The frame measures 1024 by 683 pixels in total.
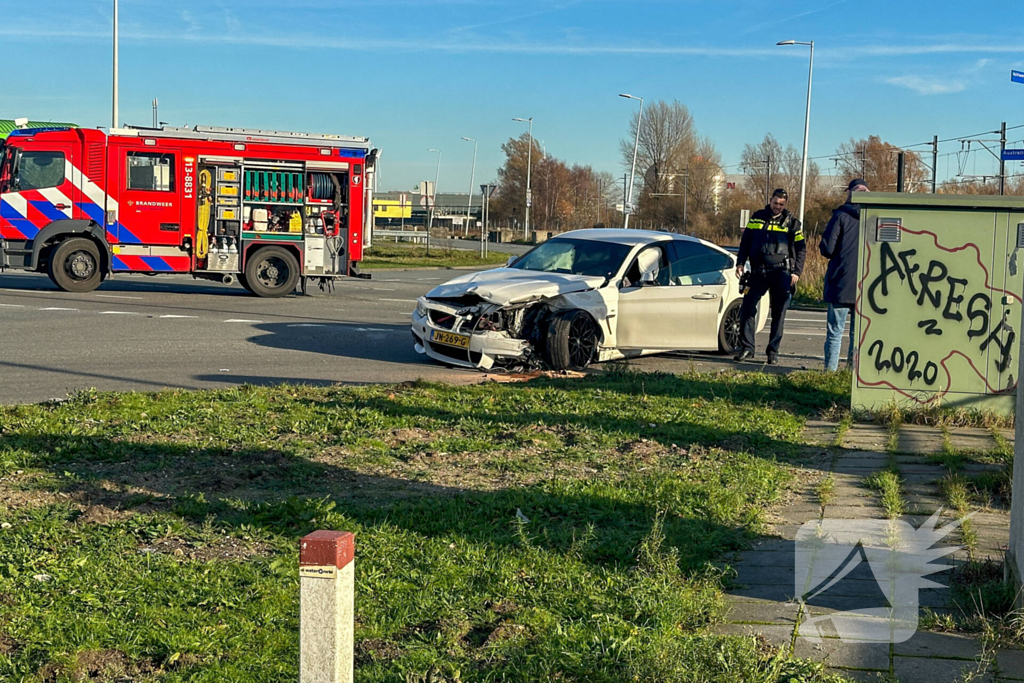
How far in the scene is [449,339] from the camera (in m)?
11.8

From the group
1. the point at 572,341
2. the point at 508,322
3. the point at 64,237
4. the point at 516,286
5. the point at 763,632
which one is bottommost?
the point at 763,632

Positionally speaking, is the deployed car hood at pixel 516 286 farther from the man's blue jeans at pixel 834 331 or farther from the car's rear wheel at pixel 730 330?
the man's blue jeans at pixel 834 331

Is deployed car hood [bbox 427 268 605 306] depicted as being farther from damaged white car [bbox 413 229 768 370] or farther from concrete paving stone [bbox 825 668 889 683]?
concrete paving stone [bbox 825 668 889 683]

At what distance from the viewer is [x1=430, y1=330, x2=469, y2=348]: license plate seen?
11672 mm

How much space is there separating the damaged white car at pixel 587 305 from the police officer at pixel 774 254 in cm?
64

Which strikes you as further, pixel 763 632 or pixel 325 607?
pixel 763 632

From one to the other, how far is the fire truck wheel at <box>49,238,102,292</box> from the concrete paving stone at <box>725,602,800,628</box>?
18.8m

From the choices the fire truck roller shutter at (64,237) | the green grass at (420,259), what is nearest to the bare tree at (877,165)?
the green grass at (420,259)

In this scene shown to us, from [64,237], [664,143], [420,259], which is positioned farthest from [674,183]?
Result: [64,237]

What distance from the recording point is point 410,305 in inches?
794

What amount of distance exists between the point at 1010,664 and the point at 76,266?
19871 mm

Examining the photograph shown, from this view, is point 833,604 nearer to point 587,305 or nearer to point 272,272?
point 587,305

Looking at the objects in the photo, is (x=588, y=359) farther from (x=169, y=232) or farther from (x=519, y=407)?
(x=169, y=232)

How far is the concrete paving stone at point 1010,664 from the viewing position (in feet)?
12.0
